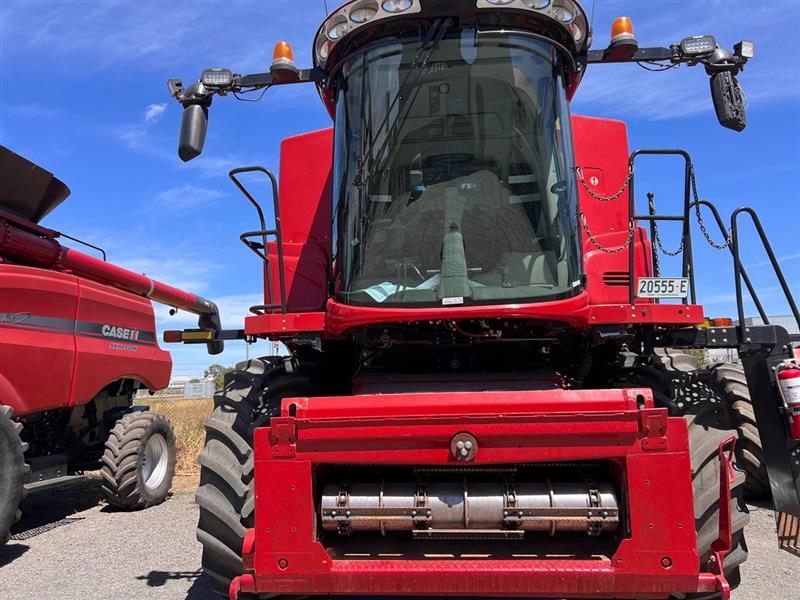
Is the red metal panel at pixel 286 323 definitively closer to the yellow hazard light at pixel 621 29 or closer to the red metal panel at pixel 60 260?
the yellow hazard light at pixel 621 29

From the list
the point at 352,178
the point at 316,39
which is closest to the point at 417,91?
the point at 352,178

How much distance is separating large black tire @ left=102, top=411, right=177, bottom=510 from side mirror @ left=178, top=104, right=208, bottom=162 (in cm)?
479

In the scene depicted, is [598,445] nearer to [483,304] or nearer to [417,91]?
[483,304]

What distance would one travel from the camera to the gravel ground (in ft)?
14.9

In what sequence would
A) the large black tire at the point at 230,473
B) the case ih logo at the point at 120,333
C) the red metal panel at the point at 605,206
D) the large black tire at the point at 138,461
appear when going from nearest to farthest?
the large black tire at the point at 230,473 < the red metal panel at the point at 605,206 < the large black tire at the point at 138,461 < the case ih logo at the point at 120,333

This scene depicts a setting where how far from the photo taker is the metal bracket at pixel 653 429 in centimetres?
279

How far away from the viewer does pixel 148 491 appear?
25.7 ft

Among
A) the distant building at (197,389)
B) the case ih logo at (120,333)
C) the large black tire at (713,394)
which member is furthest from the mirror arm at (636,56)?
the distant building at (197,389)

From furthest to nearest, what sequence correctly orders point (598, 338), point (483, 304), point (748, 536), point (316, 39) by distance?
point (748, 536), point (316, 39), point (598, 338), point (483, 304)

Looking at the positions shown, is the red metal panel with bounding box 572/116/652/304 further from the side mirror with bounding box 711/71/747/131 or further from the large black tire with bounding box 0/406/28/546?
the large black tire with bounding box 0/406/28/546

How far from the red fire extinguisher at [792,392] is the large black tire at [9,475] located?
19.3 feet

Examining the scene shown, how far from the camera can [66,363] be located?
7.03 meters

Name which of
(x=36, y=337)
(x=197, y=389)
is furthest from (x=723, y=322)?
(x=197, y=389)

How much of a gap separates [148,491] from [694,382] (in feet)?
21.4
